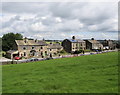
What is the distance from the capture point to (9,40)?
109m

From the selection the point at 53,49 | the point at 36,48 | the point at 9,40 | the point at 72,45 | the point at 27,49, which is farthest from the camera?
the point at 9,40

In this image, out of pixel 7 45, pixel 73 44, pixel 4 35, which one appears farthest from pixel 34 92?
pixel 4 35

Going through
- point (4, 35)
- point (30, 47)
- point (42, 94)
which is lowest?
point (42, 94)

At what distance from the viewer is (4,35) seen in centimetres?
11312

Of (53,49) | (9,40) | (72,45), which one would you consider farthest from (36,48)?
(9,40)

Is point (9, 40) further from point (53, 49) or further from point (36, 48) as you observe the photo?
point (36, 48)

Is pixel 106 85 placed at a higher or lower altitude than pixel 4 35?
lower

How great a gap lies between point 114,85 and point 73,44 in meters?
85.2

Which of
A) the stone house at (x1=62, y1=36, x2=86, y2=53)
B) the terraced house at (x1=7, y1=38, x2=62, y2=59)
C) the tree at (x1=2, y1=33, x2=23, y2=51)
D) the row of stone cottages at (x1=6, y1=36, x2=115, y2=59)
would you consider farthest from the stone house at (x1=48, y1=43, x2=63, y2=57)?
the tree at (x1=2, y1=33, x2=23, y2=51)

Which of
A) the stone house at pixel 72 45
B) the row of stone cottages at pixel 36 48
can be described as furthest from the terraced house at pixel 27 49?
the stone house at pixel 72 45

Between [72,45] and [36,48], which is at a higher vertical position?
[72,45]

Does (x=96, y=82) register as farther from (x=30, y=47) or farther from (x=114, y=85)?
(x=30, y=47)

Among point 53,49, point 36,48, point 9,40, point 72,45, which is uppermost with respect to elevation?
point 9,40

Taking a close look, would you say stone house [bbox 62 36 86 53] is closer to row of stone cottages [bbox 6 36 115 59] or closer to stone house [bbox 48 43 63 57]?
row of stone cottages [bbox 6 36 115 59]
